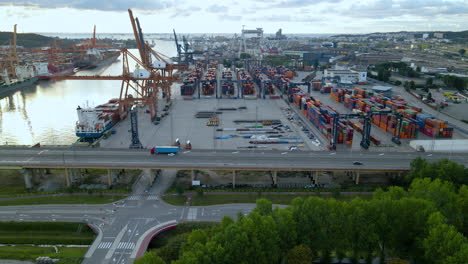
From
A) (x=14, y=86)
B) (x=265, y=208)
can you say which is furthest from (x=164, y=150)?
(x=14, y=86)

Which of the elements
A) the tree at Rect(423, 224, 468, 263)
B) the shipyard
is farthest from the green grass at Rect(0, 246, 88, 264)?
the tree at Rect(423, 224, 468, 263)

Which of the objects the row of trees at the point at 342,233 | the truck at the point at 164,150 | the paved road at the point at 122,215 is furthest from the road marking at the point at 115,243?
the truck at the point at 164,150

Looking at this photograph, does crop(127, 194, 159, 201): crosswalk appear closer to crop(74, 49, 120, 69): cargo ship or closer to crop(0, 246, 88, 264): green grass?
crop(0, 246, 88, 264): green grass

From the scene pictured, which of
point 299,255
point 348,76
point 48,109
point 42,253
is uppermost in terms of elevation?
point 348,76

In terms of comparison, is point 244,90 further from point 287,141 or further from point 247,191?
point 247,191

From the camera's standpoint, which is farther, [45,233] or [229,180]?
[229,180]

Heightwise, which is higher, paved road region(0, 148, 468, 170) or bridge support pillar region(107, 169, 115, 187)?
paved road region(0, 148, 468, 170)

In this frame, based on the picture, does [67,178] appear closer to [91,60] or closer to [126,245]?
[126,245]
